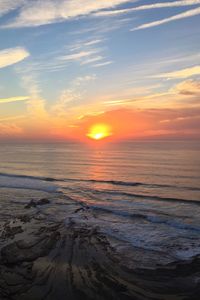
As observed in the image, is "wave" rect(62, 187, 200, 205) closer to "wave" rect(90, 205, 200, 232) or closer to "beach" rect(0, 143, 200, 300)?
"beach" rect(0, 143, 200, 300)

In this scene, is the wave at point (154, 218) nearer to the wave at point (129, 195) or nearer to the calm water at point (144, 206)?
the calm water at point (144, 206)

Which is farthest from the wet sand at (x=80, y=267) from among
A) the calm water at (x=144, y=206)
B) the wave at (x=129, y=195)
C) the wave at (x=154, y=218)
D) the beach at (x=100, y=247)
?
the wave at (x=129, y=195)

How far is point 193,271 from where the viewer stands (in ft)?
43.7

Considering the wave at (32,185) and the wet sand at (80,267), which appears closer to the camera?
the wet sand at (80,267)

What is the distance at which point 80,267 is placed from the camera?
13.6 metres

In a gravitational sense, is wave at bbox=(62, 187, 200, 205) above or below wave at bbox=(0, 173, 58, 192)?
below

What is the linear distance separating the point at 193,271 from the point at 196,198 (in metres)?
17.8

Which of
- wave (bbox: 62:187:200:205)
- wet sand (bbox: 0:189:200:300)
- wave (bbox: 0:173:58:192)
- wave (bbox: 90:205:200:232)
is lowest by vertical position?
wet sand (bbox: 0:189:200:300)

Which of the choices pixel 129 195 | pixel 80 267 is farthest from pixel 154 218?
pixel 80 267

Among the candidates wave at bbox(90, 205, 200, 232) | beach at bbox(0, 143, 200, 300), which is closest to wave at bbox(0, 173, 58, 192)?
beach at bbox(0, 143, 200, 300)

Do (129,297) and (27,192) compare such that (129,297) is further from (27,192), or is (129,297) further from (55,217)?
(27,192)

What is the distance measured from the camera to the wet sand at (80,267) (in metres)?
11.4

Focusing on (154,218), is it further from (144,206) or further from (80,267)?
(80,267)

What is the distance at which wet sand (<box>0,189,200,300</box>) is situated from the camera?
11.4 metres
